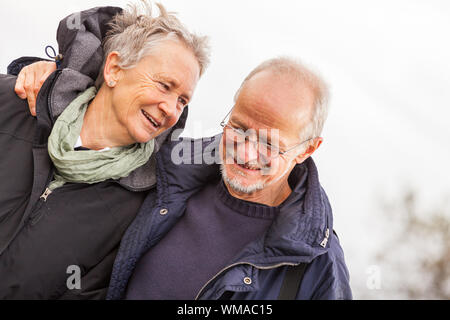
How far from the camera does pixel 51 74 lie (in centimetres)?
159

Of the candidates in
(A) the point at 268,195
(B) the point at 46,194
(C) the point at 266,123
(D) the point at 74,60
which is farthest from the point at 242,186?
(D) the point at 74,60

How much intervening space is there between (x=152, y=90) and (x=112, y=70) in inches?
10.3

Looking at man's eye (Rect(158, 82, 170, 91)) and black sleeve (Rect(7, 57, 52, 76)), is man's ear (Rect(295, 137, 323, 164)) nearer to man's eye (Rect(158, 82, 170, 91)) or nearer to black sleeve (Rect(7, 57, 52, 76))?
man's eye (Rect(158, 82, 170, 91))

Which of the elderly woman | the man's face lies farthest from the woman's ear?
the man's face

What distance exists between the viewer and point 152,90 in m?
1.65

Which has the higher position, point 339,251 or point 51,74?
point 51,74

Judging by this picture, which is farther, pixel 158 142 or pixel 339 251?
pixel 158 142

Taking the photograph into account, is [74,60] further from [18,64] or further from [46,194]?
[46,194]

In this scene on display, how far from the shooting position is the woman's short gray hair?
1705mm

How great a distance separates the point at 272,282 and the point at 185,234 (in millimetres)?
410

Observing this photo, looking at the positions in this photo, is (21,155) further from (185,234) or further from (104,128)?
(185,234)
